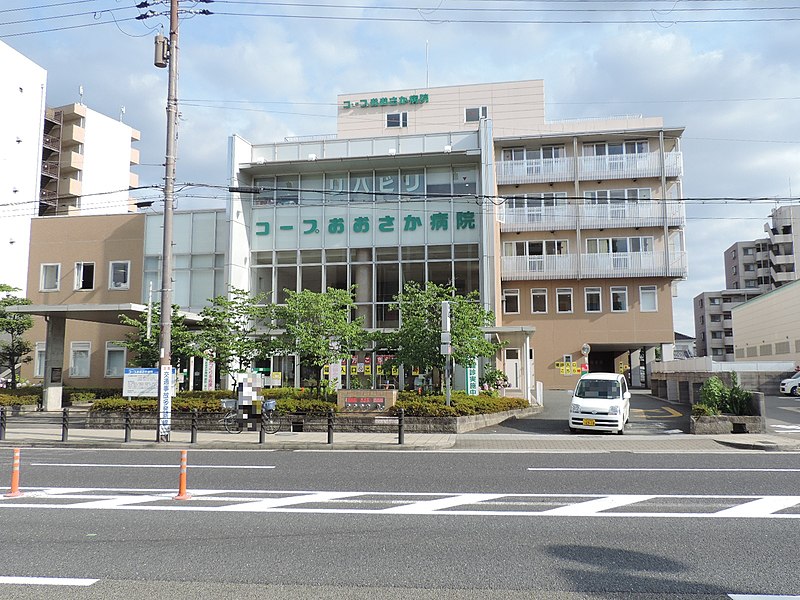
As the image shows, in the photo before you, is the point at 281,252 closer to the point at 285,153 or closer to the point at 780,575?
the point at 285,153

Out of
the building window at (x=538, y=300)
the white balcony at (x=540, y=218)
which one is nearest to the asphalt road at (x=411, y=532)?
the building window at (x=538, y=300)

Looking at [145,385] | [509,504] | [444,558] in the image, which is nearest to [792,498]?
[509,504]

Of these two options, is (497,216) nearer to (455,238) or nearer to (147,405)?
(455,238)

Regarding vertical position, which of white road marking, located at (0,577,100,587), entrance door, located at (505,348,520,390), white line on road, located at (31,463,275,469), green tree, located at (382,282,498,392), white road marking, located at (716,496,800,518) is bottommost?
white line on road, located at (31,463,275,469)

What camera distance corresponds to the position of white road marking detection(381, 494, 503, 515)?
8.74 m

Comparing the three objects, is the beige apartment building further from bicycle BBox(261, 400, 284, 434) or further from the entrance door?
bicycle BBox(261, 400, 284, 434)

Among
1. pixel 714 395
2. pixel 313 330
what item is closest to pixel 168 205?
pixel 313 330

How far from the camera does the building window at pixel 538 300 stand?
4072 cm

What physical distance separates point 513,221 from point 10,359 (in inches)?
1137

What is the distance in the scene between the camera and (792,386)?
3525cm

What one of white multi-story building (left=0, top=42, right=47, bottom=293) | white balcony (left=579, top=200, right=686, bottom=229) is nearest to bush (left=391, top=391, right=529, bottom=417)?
white balcony (left=579, top=200, right=686, bottom=229)

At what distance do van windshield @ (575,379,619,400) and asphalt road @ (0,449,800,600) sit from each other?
7.65m

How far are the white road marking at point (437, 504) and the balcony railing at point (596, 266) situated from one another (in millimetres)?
31528

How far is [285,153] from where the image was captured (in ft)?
110
